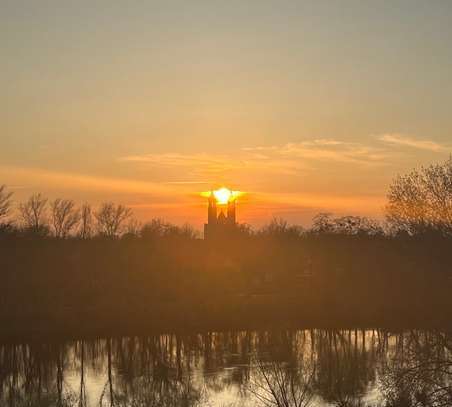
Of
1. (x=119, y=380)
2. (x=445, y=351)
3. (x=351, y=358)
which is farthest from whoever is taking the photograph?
(x=351, y=358)

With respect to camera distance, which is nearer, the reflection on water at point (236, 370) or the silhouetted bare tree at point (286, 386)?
the reflection on water at point (236, 370)

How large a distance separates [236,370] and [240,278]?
3257 centimetres

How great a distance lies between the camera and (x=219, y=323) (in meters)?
50.3

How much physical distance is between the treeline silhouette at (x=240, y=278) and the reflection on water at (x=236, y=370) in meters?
4.22

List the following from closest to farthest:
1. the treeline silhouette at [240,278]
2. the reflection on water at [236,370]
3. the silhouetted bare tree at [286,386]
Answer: the reflection on water at [236,370]
the silhouetted bare tree at [286,386]
the treeline silhouette at [240,278]

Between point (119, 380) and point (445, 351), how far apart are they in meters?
16.2

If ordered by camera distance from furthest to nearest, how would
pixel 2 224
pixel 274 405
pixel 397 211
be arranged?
pixel 2 224
pixel 397 211
pixel 274 405

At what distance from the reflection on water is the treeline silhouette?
4221 mm

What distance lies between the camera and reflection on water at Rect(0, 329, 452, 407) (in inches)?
969

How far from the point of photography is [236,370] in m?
35.8

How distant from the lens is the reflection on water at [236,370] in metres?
24.6

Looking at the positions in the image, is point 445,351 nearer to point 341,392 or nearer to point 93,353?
point 341,392

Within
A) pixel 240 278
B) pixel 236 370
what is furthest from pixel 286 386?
pixel 240 278

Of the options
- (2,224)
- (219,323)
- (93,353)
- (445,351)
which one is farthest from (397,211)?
(2,224)
